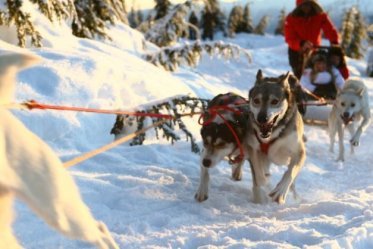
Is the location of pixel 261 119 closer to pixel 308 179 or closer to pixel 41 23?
pixel 308 179

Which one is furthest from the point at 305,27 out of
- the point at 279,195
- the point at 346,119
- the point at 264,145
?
the point at 279,195

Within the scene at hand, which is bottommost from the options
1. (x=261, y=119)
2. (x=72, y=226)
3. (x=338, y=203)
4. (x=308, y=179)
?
(x=308, y=179)

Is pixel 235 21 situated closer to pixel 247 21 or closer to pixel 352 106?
pixel 247 21

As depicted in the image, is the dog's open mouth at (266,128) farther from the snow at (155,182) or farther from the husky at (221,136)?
the snow at (155,182)

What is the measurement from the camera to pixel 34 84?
17.1ft

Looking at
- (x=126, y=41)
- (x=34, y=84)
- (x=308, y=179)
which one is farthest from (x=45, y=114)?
(x=126, y=41)

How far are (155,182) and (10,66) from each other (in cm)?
292

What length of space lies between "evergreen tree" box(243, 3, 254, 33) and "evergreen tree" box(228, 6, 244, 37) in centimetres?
33

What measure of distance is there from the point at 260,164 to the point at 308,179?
1.33m

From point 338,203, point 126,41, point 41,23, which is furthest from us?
point 126,41

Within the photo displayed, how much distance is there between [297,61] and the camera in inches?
306

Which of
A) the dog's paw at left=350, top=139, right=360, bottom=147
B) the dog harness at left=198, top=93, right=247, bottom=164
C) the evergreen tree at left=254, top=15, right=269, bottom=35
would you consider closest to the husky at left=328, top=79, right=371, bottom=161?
the dog's paw at left=350, top=139, right=360, bottom=147

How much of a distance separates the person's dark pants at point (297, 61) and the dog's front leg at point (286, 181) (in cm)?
391

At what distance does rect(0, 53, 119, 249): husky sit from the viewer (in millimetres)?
1143
